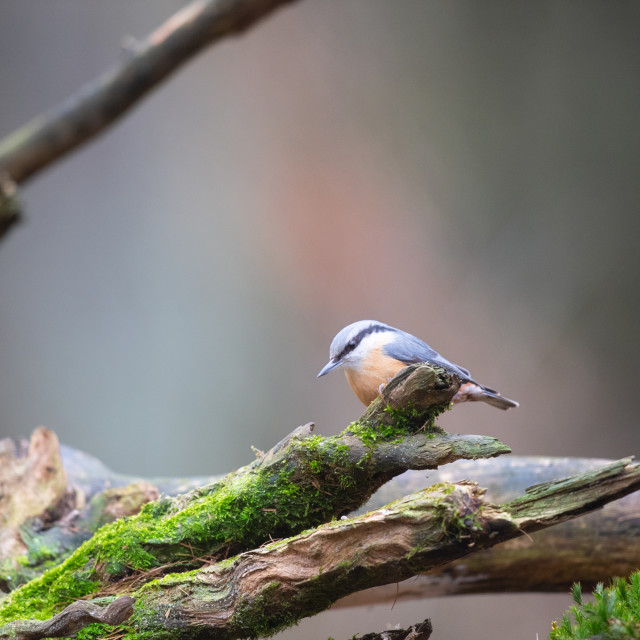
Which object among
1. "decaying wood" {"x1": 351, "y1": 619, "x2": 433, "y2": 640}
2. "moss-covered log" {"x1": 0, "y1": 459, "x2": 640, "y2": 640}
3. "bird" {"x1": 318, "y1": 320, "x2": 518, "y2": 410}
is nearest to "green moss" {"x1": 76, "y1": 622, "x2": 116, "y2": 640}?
"moss-covered log" {"x1": 0, "y1": 459, "x2": 640, "y2": 640}

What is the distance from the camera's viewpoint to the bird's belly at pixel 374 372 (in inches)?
99.4

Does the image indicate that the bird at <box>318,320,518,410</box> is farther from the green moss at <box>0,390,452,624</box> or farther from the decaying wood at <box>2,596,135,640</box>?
the decaying wood at <box>2,596,135,640</box>

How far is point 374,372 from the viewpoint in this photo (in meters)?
2.54

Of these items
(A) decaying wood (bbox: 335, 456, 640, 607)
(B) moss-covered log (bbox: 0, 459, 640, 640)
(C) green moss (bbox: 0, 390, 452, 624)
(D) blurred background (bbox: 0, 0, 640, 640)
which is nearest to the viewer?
(B) moss-covered log (bbox: 0, 459, 640, 640)

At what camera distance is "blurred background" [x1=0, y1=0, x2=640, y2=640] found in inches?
246

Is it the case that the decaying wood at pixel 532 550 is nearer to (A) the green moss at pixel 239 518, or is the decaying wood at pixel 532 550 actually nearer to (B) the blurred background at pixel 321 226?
(A) the green moss at pixel 239 518

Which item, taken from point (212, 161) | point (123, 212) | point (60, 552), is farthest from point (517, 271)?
point (60, 552)

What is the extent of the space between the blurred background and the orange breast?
376cm

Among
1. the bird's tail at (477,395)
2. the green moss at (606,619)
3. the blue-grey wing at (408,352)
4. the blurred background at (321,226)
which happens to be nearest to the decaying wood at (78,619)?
the green moss at (606,619)

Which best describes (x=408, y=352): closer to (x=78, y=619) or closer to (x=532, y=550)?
(x=532, y=550)

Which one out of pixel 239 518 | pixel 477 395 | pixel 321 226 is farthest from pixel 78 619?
pixel 321 226

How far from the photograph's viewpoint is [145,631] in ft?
5.70

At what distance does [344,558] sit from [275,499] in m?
0.40

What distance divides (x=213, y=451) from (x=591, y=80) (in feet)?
18.7
